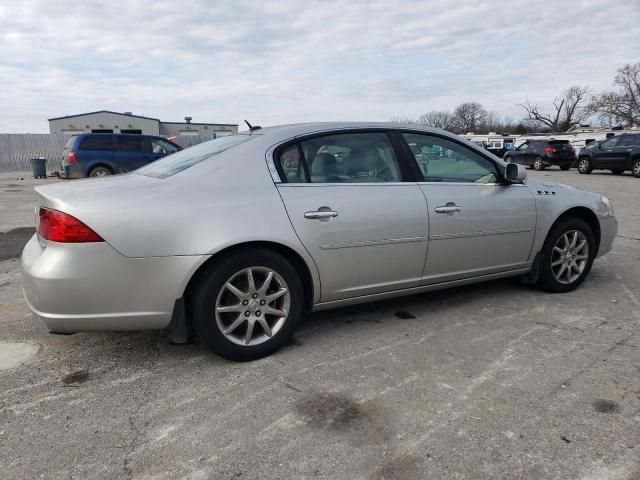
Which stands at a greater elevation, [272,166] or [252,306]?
[272,166]

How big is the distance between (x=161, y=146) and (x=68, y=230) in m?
12.8

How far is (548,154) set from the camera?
23297 millimetres

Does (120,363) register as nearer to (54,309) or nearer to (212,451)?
(54,309)

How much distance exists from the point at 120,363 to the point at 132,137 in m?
12.6

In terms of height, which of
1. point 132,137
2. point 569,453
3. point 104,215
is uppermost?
point 132,137

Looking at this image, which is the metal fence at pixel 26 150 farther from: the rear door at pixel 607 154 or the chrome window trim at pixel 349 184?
the chrome window trim at pixel 349 184

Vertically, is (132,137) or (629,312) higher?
(132,137)

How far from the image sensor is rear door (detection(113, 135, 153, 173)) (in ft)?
46.4

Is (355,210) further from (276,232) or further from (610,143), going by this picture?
(610,143)

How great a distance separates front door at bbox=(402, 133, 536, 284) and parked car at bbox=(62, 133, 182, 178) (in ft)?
39.0

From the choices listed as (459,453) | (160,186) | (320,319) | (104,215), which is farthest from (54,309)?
(459,453)

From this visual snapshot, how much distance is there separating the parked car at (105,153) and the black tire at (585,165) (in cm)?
1683

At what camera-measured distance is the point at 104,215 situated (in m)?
2.66

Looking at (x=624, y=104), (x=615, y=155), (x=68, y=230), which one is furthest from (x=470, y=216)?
(x=624, y=104)
